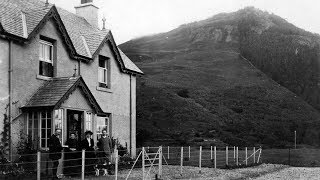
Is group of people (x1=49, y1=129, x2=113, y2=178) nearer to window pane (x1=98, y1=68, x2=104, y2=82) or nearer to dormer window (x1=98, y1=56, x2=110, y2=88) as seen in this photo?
window pane (x1=98, y1=68, x2=104, y2=82)

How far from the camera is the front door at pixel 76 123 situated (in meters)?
21.8

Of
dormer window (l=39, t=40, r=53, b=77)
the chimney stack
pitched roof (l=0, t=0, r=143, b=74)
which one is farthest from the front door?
the chimney stack

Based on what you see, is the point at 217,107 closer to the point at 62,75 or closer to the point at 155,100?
the point at 155,100

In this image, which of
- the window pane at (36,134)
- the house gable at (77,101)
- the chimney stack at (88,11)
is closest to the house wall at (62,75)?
the window pane at (36,134)

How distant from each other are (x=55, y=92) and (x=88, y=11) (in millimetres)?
11052

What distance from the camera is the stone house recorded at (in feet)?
64.7

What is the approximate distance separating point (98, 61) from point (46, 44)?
15.1 ft

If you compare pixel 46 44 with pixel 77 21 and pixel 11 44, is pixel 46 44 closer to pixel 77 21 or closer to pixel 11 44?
pixel 11 44

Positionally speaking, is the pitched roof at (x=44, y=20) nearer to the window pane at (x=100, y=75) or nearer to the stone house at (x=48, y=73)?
the stone house at (x=48, y=73)

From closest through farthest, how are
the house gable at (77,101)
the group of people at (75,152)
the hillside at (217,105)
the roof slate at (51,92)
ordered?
the group of people at (75,152) → the roof slate at (51,92) → the house gable at (77,101) → the hillside at (217,105)

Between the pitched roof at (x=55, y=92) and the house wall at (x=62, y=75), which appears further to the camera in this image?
the house wall at (x=62, y=75)

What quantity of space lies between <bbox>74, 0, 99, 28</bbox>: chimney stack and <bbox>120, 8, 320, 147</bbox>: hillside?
28.5 m

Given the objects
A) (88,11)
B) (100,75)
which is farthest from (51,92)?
(88,11)

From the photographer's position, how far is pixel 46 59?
72.8ft
